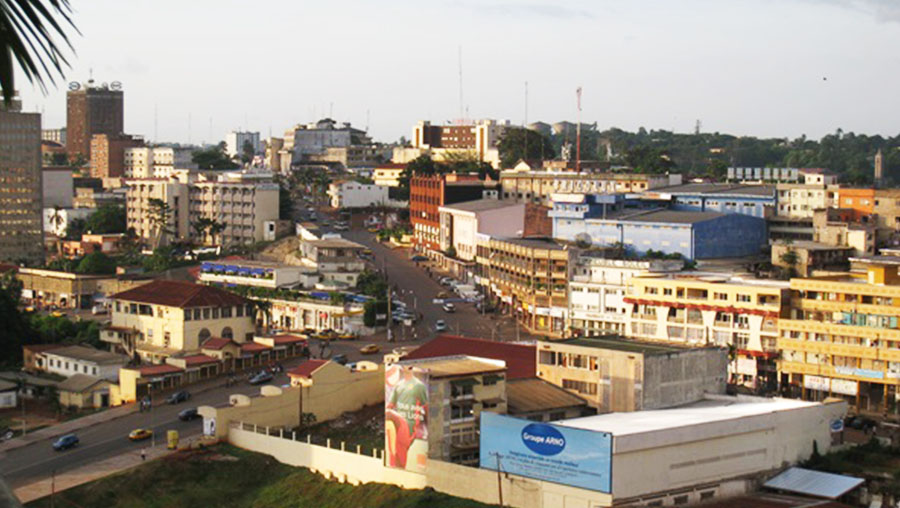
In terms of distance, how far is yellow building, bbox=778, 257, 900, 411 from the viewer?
24891 millimetres

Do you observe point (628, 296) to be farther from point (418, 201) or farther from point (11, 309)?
point (418, 201)

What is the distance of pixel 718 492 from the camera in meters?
18.5

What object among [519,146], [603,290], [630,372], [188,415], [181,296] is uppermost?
[519,146]

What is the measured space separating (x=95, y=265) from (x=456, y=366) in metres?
26.4

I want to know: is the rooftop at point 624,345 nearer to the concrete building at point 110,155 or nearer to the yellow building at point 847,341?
the yellow building at point 847,341

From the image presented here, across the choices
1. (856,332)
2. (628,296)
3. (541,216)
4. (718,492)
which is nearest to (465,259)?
(541,216)

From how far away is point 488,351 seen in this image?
973 inches

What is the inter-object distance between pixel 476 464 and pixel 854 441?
23.0ft

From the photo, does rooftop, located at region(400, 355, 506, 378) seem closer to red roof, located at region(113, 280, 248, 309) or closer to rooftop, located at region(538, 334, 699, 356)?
rooftop, located at region(538, 334, 699, 356)

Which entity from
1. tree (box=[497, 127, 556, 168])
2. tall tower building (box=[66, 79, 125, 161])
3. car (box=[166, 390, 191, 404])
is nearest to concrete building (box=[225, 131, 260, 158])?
tall tower building (box=[66, 79, 125, 161])

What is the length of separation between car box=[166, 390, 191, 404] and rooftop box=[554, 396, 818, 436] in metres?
9.21

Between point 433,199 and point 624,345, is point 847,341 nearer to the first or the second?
point 624,345

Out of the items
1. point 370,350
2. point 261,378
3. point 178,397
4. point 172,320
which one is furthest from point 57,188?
point 178,397

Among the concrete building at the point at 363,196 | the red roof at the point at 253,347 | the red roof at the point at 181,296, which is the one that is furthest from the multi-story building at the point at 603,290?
the concrete building at the point at 363,196
